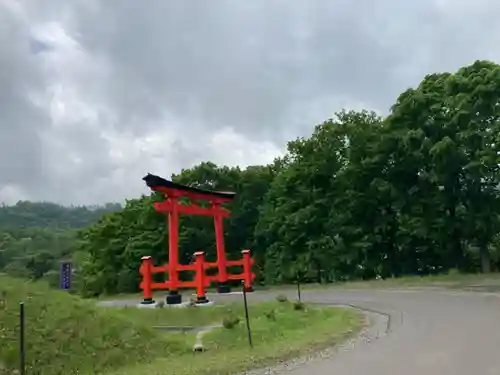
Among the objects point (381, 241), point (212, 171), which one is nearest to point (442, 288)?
point (381, 241)

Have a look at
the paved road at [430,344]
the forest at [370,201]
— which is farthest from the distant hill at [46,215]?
the paved road at [430,344]

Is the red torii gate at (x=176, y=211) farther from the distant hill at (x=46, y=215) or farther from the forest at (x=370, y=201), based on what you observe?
the distant hill at (x=46, y=215)

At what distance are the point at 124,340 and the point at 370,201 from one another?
2006 cm

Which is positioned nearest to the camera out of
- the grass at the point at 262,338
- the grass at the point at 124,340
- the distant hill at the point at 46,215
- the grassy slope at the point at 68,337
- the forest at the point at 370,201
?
the grass at the point at 262,338

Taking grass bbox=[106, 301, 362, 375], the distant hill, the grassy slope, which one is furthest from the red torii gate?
the distant hill

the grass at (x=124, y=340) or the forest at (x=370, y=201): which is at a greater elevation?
the forest at (x=370, y=201)

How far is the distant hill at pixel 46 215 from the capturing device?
92656 millimetres

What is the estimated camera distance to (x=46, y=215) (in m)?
104

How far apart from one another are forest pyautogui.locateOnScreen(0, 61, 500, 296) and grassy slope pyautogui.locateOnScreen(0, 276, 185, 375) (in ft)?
55.0

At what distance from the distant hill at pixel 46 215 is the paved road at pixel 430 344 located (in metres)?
77.2

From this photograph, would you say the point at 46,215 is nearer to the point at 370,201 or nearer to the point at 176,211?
the point at 370,201

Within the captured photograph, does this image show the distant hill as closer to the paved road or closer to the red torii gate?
the red torii gate

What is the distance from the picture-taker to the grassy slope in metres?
10.7

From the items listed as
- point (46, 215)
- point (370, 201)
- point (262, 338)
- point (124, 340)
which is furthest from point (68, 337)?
point (46, 215)
